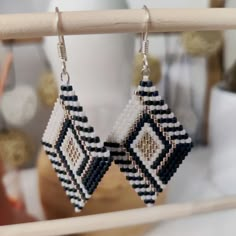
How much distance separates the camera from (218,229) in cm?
57

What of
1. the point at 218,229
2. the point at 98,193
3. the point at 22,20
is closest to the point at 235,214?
the point at 218,229

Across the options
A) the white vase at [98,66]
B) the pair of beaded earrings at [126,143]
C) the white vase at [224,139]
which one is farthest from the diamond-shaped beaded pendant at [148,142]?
the white vase at [224,139]

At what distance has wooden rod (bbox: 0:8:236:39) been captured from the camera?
33cm

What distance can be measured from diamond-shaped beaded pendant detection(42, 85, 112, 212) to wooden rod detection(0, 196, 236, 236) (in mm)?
26

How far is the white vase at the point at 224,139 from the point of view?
0.68 m

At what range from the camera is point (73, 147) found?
14.6 inches

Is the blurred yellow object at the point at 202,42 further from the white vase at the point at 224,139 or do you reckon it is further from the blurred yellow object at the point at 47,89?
the blurred yellow object at the point at 47,89

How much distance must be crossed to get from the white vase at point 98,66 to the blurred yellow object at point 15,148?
0.70ft

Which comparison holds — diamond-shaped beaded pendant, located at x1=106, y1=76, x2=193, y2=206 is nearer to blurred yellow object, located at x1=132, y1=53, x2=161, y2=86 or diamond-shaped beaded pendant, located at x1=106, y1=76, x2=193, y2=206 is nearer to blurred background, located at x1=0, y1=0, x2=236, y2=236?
blurred background, located at x1=0, y1=0, x2=236, y2=236

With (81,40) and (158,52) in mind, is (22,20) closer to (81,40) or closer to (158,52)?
→ (81,40)

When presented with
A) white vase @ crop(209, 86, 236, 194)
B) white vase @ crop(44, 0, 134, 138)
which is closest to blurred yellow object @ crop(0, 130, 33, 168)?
white vase @ crop(44, 0, 134, 138)

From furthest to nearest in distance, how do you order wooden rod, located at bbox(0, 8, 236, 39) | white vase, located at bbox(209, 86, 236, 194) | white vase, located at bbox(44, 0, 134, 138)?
white vase, located at bbox(209, 86, 236, 194), white vase, located at bbox(44, 0, 134, 138), wooden rod, located at bbox(0, 8, 236, 39)

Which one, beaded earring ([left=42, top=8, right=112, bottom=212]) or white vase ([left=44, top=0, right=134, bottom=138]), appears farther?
white vase ([left=44, top=0, right=134, bottom=138])

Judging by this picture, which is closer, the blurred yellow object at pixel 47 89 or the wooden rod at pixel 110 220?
the wooden rod at pixel 110 220
